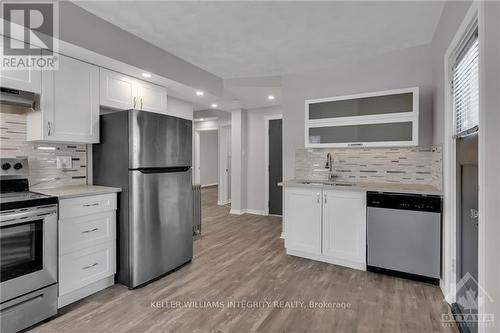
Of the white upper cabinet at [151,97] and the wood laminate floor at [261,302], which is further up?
the white upper cabinet at [151,97]

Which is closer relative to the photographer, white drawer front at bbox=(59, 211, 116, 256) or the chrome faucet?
white drawer front at bbox=(59, 211, 116, 256)

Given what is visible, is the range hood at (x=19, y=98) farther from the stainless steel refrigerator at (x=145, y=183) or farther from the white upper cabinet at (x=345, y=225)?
the white upper cabinet at (x=345, y=225)

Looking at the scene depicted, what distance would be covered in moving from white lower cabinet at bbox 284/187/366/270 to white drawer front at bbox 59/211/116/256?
202 centimetres

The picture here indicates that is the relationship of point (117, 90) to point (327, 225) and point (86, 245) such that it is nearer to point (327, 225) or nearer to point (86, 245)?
point (86, 245)

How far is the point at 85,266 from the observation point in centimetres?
229

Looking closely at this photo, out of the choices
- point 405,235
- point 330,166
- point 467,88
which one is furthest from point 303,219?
point 467,88

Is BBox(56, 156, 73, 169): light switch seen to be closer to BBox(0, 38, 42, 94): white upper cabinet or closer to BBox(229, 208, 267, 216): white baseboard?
BBox(0, 38, 42, 94): white upper cabinet

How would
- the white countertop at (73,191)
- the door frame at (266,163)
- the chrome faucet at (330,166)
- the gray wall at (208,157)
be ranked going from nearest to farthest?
the white countertop at (73,191), the chrome faucet at (330,166), the door frame at (266,163), the gray wall at (208,157)

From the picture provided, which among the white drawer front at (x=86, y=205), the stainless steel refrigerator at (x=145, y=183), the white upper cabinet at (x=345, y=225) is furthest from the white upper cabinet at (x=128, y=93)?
the white upper cabinet at (x=345, y=225)

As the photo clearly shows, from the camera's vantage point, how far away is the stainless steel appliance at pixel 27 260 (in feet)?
5.85

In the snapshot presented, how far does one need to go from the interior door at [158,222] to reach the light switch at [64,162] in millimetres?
792

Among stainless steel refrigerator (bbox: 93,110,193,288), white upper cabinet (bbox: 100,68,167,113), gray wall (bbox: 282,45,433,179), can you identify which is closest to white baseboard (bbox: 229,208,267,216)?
gray wall (bbox: 282,45,433,179)

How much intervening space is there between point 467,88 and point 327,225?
1.84 m

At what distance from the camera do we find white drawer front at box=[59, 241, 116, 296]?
84.4 inches
